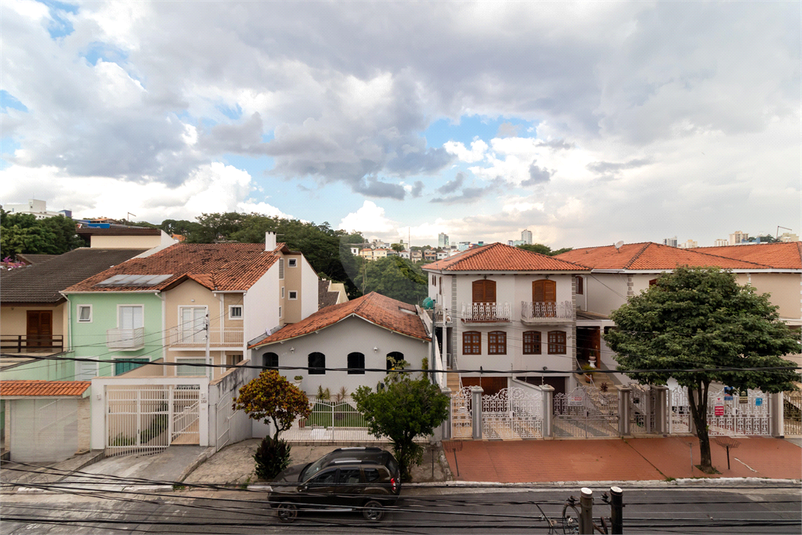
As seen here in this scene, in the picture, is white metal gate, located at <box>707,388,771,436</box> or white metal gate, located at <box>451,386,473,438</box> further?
white metal gate, located at <box>707,388,771,436</box>

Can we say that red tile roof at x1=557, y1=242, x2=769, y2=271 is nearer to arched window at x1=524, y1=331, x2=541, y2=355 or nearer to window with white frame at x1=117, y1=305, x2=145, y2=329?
arched window at x1=524, y1=331, x2=541, y2=355

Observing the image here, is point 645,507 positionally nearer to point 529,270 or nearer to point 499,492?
point 499,492

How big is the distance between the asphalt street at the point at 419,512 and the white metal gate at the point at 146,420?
2.66m

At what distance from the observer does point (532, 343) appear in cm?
1967

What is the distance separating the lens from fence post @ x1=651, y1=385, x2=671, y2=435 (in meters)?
15.3

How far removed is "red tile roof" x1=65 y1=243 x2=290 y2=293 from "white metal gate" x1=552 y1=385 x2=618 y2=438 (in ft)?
49.5

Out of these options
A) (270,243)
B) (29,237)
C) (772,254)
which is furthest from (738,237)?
(29,237)

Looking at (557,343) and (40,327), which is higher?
(40,327)

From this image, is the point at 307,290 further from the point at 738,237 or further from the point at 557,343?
the point at 738,237

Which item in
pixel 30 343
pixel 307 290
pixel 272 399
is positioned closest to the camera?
pixel 272 399

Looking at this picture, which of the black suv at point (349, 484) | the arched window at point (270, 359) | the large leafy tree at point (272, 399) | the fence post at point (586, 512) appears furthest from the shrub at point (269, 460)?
the fence post at point (586, 512)

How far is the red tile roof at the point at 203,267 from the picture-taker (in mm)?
18484

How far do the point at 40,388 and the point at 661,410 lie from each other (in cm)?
2310

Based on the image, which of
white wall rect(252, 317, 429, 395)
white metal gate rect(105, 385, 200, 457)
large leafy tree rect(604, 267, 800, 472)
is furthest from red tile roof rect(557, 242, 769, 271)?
white metal gate rect(105, 385, 200, 457)
